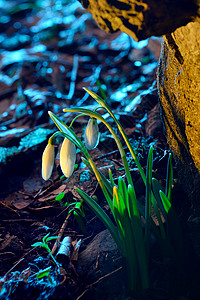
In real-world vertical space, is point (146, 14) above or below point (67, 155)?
above

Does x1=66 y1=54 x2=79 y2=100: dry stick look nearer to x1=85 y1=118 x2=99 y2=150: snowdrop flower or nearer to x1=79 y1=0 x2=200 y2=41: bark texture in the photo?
x1=85 y1=118 x2=99 y2=150: snowdrop flower

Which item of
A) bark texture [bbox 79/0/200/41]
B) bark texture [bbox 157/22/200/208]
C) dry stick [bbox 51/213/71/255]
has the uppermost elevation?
bark texture [bbox 79/0/200/41]

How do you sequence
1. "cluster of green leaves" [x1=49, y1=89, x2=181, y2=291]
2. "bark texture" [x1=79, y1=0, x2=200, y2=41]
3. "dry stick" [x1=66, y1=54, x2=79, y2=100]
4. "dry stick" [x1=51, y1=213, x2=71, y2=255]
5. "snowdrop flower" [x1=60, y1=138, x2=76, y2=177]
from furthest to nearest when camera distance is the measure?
1. "dry stick" [x1=66, y1=54, x2=79, y2=100]
2. "dry stick" [x1=51, y1=213, x2=71, y2=255]
3. "snowdrop flower" [x1=60, y1=138, x2=76, y2=177]
4. "cluster of green leaves" [x1=49, y1=89, x2=181, y2=291]
5. "bark texture" [x1=79, y1=0, x2=200, y2=41]

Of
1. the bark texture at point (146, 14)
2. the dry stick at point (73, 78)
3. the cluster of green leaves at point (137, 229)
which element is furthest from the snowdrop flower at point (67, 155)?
the dry stick at point (73, 78)

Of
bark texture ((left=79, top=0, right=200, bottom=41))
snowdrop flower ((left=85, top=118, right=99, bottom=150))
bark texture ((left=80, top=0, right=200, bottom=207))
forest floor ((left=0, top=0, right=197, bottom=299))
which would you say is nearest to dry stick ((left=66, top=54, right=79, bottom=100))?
forest floor ((left=0, top=0, right=197, bottom=299))

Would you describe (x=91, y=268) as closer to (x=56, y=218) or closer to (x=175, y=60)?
(x=56, y=218)

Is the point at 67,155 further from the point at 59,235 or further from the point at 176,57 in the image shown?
the point at 176,57

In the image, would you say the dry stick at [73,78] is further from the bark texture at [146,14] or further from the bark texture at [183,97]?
the bark texture at [146,14]

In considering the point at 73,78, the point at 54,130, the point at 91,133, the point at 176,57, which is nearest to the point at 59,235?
the point at 91,133
